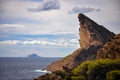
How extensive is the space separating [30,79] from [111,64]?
2842 inches

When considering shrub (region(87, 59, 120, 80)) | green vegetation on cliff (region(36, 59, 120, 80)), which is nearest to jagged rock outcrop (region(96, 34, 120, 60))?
shrub (region(87, 59, 120, 80))

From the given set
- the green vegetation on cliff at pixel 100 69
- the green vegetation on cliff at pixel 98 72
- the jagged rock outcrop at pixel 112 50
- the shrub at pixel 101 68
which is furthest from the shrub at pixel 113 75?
the jagged rock outcrop at pixel 112 50

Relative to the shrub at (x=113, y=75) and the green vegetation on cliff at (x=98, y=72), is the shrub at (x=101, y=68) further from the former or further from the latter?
the shrub at (x=113, y=75)

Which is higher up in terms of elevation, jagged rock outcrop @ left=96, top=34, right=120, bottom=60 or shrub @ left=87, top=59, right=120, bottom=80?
jagged rock outcrop @ left=96, top=34, right=120, bottom=60

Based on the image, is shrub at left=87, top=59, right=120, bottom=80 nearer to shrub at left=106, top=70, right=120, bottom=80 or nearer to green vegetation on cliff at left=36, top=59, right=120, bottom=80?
green vegetation on cliff at left=36, top=59, right=120, bottom=80

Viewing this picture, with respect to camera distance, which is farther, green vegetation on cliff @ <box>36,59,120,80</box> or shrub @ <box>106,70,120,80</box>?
green vegetation on cliff @ <box>36,59,120,80</box>

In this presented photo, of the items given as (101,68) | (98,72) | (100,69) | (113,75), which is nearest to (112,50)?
(101,68)

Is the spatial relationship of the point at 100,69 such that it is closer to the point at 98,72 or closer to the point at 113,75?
the point at 98,72

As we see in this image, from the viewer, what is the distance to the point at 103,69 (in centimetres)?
12169

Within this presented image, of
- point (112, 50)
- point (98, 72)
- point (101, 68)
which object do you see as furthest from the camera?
point (112, 50)

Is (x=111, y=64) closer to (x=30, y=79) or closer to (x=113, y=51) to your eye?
(x=113, y=51)

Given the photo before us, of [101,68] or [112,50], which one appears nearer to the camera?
[101,68]

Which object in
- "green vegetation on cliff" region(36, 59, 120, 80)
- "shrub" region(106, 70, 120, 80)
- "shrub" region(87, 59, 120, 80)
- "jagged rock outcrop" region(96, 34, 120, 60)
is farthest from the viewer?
"jagged rock outcrop" region(96, 34, 120, 60)

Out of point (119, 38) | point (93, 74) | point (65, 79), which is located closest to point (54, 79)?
point (65, 79)
